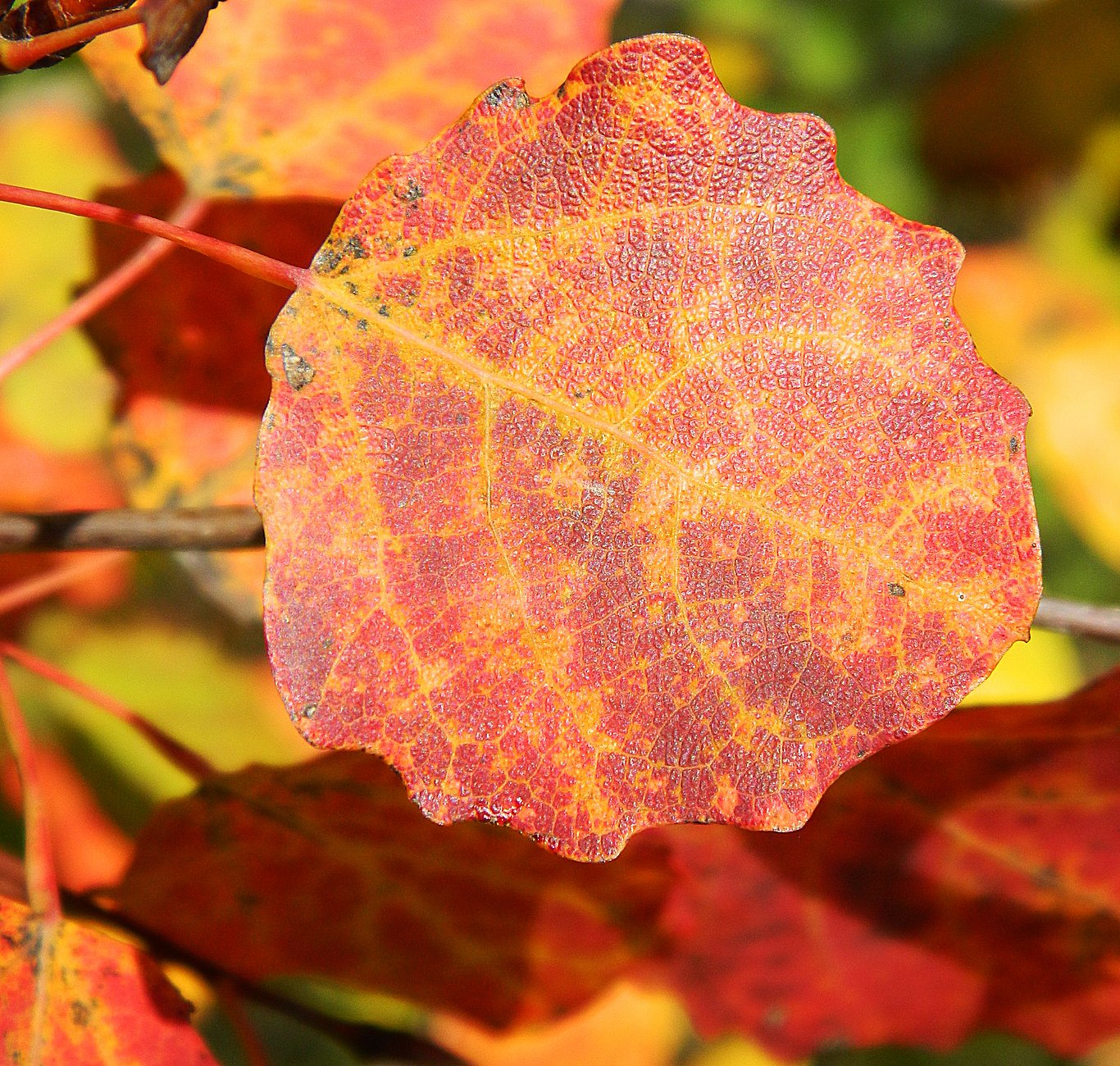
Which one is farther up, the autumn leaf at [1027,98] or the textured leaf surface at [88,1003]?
the autumn leaf at [1027,98]

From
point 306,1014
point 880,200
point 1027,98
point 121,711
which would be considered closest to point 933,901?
point 306,1014

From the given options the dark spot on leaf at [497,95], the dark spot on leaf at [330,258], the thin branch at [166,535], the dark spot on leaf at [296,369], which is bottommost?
the thin branch at [166,535]

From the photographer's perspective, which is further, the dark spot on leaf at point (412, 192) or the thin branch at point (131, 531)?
the thin branch at point (131, 531)

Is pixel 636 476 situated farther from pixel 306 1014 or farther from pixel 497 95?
pixel 306 1014

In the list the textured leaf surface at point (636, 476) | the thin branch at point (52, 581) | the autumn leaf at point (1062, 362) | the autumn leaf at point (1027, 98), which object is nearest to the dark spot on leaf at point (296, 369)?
the textured leaf surface at point (636, 476)

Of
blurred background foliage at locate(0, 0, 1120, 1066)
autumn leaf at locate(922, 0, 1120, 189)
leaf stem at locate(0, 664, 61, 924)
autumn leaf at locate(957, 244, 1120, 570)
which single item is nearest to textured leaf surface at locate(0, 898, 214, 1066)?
leaf stem at locate(0, 664, 61, 924)

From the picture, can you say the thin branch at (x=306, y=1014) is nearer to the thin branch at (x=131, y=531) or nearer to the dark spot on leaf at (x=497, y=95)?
the thin branch at (x=131, y=531)

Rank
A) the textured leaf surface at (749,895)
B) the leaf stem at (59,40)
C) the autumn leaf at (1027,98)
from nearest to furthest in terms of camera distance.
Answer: the leaf stem at (59,40) → the textured leaf surface at (749,895) → the autumn leaf at (1027,98)
